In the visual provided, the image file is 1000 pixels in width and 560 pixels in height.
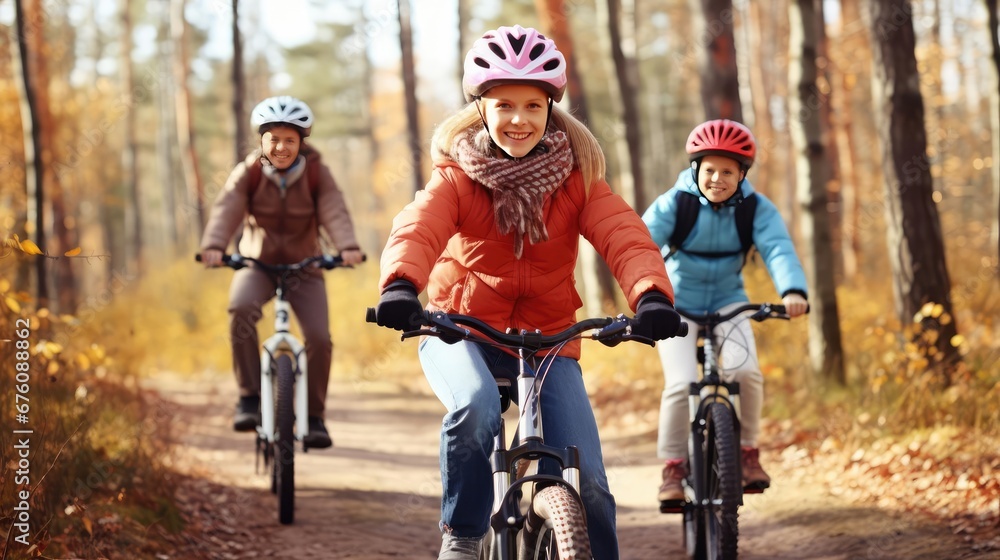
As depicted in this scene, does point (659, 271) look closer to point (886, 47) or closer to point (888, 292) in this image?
point (886, 47)

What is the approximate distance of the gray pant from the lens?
23.2ft

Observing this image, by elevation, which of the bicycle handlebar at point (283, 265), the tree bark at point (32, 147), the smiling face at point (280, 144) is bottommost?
the bicycle handlebar at point (283, 265)

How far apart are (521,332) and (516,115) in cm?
88

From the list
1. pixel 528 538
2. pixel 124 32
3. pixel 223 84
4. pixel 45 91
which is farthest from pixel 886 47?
pixel 223 84

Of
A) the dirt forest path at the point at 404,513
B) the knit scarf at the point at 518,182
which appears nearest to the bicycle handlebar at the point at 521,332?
the knit scarf at the point at 518,182

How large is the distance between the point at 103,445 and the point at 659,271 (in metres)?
4.41

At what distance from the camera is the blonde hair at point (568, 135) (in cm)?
395

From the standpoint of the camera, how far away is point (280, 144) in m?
6.93

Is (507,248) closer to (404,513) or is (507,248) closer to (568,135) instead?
(568,135)

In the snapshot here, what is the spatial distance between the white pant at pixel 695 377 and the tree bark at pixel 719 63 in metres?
6.61

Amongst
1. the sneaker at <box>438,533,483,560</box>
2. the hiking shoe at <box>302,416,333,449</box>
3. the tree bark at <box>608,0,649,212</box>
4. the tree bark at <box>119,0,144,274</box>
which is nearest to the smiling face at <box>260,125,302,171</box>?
the hiking shoe at <box>302,416,333,449</box>

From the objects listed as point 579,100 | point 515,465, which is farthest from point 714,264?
point 579,100

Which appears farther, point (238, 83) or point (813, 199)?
point (238, 83)

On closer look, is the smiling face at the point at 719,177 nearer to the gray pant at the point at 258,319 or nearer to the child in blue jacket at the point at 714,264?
the child in blue jacket at the point at 714,264
